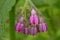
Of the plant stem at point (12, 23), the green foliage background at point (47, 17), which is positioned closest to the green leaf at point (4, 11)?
the green foliage background at point (47, 17)

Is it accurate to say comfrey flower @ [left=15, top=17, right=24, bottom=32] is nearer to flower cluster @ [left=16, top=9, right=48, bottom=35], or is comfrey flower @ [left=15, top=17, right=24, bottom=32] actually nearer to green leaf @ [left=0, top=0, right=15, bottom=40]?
flower cluster @ [left=16, top=9, right=48, bottom=35]

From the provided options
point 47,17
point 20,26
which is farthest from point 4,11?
point 47,17

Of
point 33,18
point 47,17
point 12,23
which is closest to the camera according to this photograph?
point 33,18

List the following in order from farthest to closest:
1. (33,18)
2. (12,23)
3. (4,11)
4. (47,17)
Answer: (47,17) → (12,23) → (33,18) → (4,11)

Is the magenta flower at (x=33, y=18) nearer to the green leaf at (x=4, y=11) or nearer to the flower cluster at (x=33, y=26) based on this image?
the flower cluster at (x=33, y=26)

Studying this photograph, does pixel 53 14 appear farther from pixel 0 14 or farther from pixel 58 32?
pixel 0 14

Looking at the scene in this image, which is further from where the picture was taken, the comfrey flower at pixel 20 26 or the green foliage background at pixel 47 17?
the green foliage background at pixel 47 17

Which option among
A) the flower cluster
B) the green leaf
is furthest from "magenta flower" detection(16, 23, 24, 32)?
the green leaf

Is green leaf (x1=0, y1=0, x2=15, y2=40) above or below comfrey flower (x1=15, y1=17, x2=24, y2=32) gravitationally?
above

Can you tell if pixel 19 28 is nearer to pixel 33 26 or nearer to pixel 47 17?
pixel 33 26

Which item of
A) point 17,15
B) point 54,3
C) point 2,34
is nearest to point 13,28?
point 17,15

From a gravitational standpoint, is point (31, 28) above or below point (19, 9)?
below
